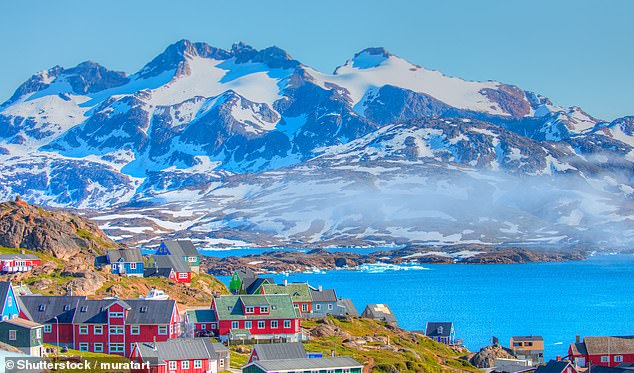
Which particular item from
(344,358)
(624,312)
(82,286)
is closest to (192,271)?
(82,286)

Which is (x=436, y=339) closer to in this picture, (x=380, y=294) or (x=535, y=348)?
(x=535, y=348)

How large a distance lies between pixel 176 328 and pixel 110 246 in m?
56.1

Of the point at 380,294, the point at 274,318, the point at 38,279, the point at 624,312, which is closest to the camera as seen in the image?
the point at 274,318

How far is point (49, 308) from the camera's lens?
257 feet

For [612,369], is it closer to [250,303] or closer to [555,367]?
[555,367]

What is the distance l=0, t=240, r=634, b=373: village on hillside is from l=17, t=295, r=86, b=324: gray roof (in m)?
0.08

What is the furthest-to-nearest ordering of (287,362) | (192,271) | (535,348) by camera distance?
(192,271)
(535,348)
(287,362)

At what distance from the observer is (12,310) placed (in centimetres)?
7519

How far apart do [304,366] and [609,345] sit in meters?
37.0

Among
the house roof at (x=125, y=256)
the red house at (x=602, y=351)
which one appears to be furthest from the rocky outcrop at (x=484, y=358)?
the house roof at (x=125, y=256)

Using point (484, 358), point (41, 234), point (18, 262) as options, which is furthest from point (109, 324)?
point (41, 234)

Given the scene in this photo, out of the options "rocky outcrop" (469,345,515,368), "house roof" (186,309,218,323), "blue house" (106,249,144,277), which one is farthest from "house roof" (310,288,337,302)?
"blue house" (106,249,144,277)

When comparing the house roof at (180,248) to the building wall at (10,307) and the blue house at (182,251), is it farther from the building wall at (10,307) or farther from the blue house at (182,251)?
the building wall at (10,307)

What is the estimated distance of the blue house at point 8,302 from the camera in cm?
7350
